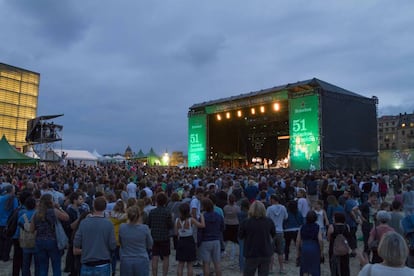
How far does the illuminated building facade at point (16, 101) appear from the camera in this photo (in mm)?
41562

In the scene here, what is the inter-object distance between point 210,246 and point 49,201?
86.2 inches

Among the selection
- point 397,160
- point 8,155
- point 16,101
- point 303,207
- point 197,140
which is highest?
point 16,101

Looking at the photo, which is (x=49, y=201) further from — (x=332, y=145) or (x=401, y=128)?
(x=401, y=128)

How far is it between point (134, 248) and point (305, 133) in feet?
65.8

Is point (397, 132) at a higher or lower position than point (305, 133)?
higher

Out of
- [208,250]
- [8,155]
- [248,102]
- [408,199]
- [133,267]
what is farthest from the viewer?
[248,102]

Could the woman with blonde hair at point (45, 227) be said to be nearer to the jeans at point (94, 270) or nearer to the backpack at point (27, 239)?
the backpack at point (27, 239)

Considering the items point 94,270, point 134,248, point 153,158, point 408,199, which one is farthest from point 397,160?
point 94,270

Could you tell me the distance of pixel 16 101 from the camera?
42906 mm

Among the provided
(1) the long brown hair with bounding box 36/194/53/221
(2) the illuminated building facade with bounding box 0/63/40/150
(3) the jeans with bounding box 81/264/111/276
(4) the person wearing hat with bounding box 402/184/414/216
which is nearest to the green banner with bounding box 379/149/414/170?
(4) the person wearing hat with bounding box 402/184/414/216

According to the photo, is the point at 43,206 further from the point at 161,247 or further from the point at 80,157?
the point at 80,157

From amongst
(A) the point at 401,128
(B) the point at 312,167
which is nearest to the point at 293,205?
(B) the point at 312,167

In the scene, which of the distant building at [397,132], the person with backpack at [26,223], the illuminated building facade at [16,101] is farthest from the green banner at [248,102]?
the distant building at [397,132]

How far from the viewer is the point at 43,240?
14.6ft
